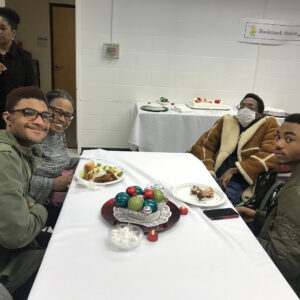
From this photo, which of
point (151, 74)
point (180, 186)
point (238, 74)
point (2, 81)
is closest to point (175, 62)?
point (151, 74)

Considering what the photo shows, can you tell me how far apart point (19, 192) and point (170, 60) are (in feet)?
10.4

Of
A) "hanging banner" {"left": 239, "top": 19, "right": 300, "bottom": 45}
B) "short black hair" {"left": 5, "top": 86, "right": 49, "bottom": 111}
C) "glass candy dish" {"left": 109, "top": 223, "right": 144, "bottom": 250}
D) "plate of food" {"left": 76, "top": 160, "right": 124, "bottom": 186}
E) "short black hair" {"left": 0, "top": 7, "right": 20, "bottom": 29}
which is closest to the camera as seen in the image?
"glass candy dish" {"left": 109, "top": 223, "right": 144, "bottom": 250}

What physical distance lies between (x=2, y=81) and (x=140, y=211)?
2035 mm

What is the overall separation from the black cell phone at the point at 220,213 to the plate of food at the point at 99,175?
491mm

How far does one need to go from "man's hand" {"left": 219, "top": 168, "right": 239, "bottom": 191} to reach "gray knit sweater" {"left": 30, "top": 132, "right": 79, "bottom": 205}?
104cm

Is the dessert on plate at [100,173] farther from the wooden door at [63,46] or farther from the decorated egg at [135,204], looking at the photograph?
the wooden door at [63,46]

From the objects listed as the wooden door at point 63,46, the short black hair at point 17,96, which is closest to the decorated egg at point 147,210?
the short black hair at point 17,96

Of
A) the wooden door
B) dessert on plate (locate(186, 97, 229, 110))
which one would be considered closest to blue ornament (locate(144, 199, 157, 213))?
dessert on plate (locate(186, 97, 229, 110))

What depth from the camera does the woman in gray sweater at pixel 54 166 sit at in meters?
1.57

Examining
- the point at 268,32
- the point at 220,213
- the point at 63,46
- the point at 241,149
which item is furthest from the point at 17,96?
the point at 63,46

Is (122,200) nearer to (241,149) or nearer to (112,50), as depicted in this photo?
(241,149)

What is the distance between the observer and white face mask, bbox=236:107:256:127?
213cm

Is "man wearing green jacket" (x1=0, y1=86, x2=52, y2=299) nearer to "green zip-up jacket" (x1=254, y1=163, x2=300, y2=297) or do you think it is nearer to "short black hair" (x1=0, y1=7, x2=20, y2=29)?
"green zip-up jacket" (x1=254, y1=163, x2=300, y2=297)

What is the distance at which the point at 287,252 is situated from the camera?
103cm
